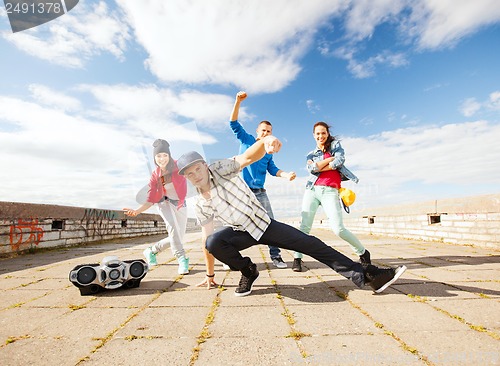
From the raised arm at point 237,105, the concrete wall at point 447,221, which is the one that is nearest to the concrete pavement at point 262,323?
the raised arm at point 237,105

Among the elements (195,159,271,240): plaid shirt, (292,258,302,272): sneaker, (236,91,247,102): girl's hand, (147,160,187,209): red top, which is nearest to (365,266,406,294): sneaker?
(195,159,271,240): plaid shirt

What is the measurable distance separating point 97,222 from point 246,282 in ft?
29.1

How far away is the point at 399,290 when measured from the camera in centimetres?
282

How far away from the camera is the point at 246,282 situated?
2826 millimetres

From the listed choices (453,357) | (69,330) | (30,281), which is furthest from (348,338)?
(30,281)

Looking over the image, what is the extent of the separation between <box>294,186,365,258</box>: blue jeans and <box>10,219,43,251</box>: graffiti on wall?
6.18 m

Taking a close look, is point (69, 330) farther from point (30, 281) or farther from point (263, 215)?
point (30, 281)

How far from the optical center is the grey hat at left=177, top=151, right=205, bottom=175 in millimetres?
2542

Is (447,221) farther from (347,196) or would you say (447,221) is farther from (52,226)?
(52,226)

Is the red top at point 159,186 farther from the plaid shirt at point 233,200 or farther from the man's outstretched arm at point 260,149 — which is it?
the man's outstretched arm at point 260,149

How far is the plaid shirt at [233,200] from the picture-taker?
2666 mm

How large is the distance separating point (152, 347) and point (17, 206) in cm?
649

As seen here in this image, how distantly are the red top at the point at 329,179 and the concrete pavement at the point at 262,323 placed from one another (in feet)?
3.84

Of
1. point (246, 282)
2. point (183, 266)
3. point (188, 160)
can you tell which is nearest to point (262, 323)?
point (246, 282)
